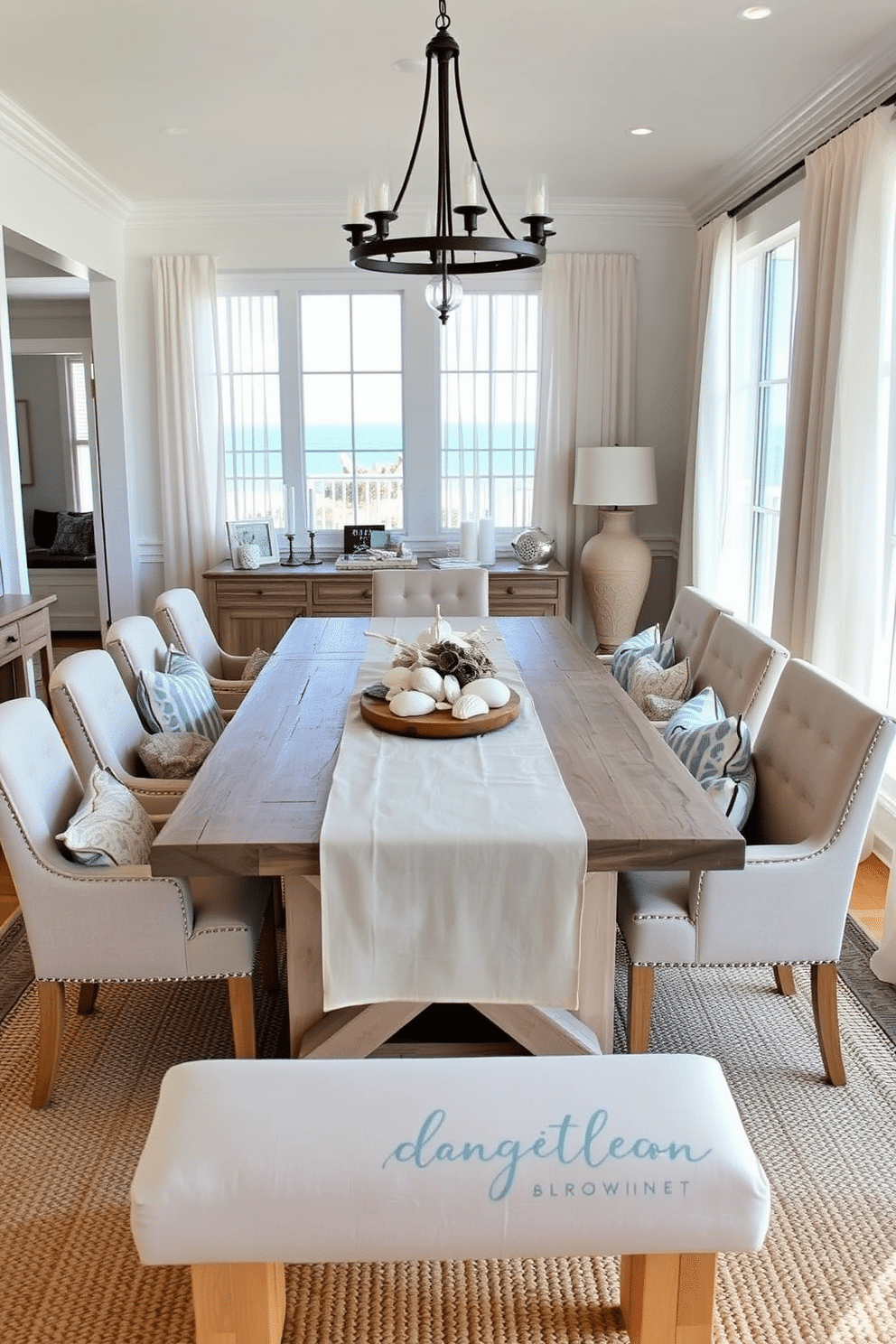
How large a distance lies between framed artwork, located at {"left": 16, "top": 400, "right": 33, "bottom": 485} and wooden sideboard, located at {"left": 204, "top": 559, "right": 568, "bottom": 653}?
13.9ft

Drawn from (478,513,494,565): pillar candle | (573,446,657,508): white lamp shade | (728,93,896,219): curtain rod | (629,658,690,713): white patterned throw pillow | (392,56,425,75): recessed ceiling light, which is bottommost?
(629,658,690,713): white patterned throw pillow

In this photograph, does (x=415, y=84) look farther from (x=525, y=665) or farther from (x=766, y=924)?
(x=766, y=924)

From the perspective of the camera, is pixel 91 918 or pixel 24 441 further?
pixel 24 441

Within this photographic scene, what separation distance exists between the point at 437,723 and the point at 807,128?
9.76 feet

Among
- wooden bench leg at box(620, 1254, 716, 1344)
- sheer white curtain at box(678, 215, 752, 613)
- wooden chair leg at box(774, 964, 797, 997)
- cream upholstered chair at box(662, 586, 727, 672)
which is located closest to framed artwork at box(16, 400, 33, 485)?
sheer white curtain at box(678, 215, 752, 613)

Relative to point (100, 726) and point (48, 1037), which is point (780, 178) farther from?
point (48, 1037)

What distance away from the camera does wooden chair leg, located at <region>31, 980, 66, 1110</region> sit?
7.59 ft

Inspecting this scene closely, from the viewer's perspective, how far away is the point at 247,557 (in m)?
5.55

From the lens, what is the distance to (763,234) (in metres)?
4.67

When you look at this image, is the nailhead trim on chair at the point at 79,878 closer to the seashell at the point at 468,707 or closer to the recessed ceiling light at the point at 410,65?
the seashell at the point at 468,707

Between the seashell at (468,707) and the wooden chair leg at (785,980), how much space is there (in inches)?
41.9

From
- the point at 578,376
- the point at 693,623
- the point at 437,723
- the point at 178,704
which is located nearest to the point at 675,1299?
the point at 437,723

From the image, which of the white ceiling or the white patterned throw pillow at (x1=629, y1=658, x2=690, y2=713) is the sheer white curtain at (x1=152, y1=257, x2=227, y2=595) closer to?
the white ceiling

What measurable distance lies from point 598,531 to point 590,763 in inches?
143
